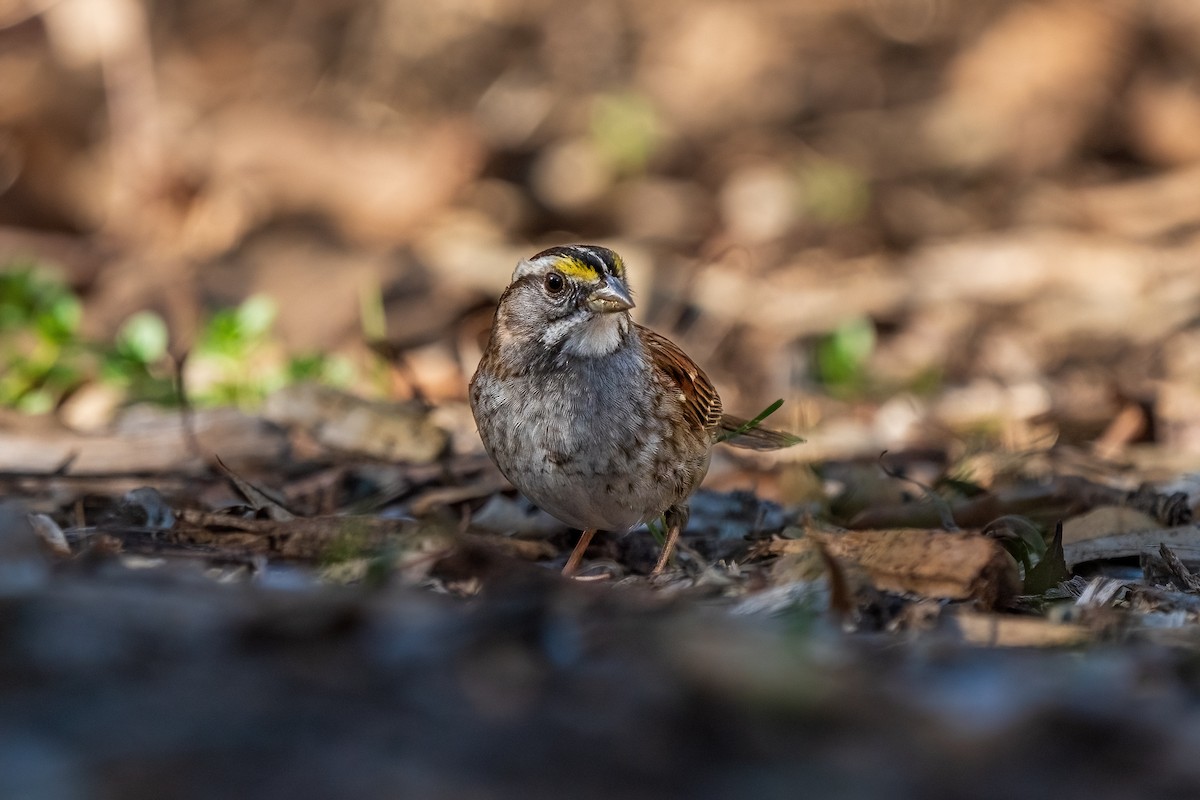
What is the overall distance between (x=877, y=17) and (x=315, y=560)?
9.26 metres

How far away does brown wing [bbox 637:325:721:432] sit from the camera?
4758 mm

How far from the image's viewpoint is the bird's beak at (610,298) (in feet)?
14.9

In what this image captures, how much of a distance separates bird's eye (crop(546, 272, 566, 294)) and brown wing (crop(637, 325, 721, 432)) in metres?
0.35

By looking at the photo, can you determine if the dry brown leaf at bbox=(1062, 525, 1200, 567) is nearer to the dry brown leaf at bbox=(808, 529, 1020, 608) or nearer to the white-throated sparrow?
the dry brown leaf at bbox=(808, 529, 1020, 608)

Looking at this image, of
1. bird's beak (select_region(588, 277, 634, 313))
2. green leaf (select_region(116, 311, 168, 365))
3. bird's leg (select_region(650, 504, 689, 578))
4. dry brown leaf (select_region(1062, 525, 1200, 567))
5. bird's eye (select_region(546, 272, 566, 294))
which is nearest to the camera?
dry brown leaf (select_region(1062, 525, 1200, 567))

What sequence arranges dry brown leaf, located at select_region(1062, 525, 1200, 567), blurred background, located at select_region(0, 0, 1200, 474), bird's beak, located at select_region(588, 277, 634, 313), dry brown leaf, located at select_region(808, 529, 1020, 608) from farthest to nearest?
1. blurred background, located at select_region(0, 0, 1200, 474)
2. bird's beak, located at select_region(588, 277, 634, 313)
3. dry brown leaf, located at select_region(1062, 525, 1200, 567)
4. dry brown leaf, located at select_region(808, 529, 1020, 608)

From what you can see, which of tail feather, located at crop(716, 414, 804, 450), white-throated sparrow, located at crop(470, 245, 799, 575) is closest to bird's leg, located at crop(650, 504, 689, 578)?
white-throated sparrow, located at crop(470, 245, 799, 575)

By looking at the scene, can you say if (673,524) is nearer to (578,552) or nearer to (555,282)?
(578,552)

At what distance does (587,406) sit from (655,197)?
6.47 metres

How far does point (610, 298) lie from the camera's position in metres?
4.55

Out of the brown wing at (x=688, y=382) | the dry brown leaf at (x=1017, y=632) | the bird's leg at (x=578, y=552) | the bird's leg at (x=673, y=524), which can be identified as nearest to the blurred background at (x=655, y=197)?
the brown wing at (x=688, y=382)

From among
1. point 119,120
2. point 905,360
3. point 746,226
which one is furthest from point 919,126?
point 119,120

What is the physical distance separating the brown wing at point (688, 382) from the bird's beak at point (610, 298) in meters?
0.27

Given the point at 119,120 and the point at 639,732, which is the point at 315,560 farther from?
the point at 119,120
